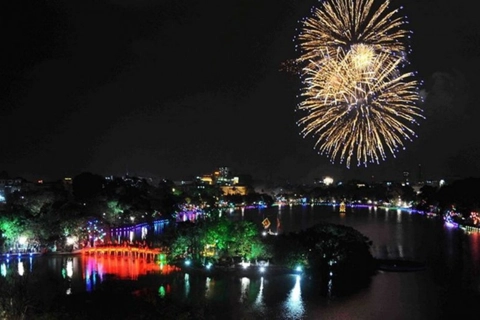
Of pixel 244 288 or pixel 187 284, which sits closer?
pixel 244 288

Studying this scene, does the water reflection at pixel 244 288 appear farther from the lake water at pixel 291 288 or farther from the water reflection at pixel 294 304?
the water reflection at pixel 294 304

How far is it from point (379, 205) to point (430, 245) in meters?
51.4

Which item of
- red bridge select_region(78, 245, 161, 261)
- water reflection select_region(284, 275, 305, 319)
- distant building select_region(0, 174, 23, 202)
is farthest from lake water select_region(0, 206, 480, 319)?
distant building select_region(0, 174, 23, 202)

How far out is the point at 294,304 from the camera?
19.5 m

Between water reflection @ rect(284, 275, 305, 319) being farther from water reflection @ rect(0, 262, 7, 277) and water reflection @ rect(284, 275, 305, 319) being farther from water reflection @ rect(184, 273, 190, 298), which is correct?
water reflection @ rect(0, 262, 7, 277)

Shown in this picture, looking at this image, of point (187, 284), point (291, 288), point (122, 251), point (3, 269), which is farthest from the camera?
point (122, 251)

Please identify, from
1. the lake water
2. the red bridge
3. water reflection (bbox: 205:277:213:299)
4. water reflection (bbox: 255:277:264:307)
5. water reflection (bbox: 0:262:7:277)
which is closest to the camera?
the lake water

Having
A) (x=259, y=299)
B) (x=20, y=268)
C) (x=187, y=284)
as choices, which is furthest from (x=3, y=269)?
(x=259, y=299)

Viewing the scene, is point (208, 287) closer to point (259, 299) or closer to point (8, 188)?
point (259, 299)

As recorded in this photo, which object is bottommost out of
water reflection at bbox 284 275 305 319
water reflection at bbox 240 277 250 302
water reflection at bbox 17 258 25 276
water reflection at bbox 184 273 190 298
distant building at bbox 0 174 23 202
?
water reflection at bbox 284 275 305 319

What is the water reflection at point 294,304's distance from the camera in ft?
60.6

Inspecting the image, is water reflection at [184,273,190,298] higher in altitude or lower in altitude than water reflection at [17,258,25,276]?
lower

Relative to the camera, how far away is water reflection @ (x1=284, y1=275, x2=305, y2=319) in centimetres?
1848

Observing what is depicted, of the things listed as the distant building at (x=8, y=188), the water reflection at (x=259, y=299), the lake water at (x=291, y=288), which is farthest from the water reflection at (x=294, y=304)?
the distant building at (x=8, y=188)
